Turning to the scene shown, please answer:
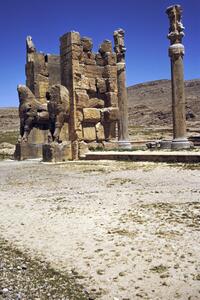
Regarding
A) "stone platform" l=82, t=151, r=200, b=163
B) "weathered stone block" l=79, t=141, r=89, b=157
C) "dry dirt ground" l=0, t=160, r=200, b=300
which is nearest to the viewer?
"dry dirt ground" l=0, t=160, r=200, b=300

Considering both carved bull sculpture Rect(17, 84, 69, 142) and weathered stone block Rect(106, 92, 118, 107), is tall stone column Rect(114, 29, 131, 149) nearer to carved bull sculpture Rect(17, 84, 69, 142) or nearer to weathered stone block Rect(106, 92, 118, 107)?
weathered stone block Rect(106, 92, 118, 107)

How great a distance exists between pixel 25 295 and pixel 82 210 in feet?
9.33

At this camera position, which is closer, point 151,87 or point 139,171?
point 139,171

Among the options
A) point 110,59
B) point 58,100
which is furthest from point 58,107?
point 110,59

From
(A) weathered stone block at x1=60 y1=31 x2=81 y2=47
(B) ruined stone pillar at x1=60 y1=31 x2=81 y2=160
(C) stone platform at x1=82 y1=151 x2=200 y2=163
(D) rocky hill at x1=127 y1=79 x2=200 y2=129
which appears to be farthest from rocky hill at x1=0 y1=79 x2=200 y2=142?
(C) stone platform at x1=82 y1=151 x2=200 y2=163

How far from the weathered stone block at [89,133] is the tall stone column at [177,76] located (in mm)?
3604

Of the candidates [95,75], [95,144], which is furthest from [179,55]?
[95,144]

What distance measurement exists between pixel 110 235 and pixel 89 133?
1212 centimetres

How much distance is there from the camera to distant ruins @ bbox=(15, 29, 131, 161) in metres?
15.3

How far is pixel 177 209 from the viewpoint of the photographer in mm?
5523

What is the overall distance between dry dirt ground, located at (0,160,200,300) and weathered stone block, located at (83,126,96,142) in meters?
7.88

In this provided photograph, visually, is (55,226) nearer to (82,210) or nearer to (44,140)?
(82,210)

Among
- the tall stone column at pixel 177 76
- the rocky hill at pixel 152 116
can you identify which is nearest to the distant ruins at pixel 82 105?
the tall stone column at pixel 177 76

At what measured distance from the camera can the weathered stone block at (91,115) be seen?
16156 millimetres
